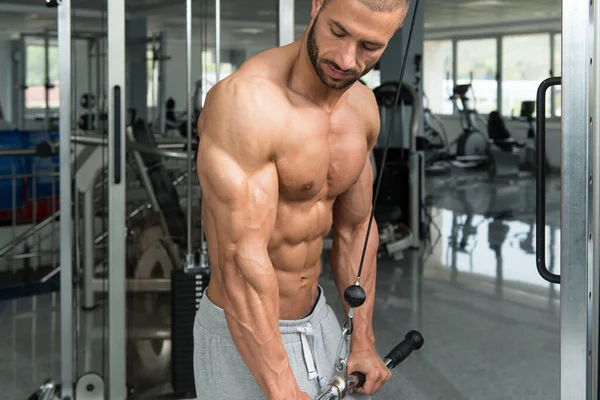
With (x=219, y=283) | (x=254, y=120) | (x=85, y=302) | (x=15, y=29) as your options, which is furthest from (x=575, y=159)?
(x=15, y=29)

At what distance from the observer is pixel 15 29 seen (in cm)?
1452

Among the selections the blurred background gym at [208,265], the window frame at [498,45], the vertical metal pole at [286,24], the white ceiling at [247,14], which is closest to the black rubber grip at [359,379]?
the blurred background gym at [208,265]

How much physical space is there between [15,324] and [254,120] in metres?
3.18

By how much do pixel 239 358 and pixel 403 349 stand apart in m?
0.32

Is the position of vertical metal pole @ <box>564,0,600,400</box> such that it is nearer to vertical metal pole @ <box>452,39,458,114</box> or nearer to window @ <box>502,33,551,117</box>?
window @ <box>502,33,551,117</box>

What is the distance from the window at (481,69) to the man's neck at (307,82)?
13.5 metres

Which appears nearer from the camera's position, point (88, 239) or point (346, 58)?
point (346, 58)

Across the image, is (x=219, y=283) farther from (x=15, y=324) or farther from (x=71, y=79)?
(x=15, y=324)

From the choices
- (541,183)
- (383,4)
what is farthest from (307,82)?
(541,183)

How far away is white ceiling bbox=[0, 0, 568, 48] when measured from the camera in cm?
1098

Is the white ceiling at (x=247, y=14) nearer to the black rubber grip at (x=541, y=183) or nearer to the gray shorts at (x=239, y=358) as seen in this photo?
the gray shorts at (x=239, y=358)

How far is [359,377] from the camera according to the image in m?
1.43

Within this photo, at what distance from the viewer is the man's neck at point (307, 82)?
1.27 metres

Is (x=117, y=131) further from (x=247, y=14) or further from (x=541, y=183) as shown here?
(x=247, y=14)
